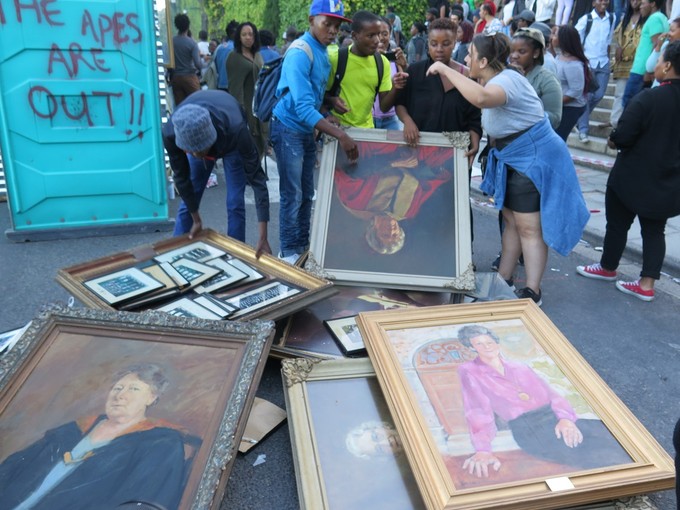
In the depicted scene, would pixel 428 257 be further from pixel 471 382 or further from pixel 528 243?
pixel 471 382

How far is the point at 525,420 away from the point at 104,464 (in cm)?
153

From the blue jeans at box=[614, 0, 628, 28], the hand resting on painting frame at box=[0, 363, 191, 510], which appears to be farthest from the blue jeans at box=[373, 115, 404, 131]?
the blue jeans at box=[614, 0, 628, 28]

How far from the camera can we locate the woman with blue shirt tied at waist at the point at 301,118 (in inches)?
135

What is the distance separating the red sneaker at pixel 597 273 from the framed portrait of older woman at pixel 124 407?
10.7 ft

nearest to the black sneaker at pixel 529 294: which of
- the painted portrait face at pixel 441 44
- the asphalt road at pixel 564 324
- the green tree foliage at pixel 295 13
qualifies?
the asphalt road at pixel 564 324

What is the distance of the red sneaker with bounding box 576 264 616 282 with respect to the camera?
172 inches

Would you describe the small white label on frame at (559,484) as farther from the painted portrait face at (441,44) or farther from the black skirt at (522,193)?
the painted portrait face at (441,44)

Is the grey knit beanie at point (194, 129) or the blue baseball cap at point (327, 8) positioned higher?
the blue baseball cap at point (327, 8)

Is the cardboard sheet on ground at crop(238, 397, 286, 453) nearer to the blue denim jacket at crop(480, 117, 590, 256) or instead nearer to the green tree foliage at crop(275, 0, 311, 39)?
the blue denim jacket at crop(480, 117, 590, 256)

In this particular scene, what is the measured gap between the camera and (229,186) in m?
3.83

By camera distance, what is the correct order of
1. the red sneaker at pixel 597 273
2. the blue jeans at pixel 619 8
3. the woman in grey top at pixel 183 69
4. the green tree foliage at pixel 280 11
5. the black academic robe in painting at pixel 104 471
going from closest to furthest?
the black academic robe in painting at pixel 104 471
the red sneaker at pixel 597 273
the woman in grey top at pixel 183 69
the blue jeans at pixel 619 8
the green tree foliage at pixel 280 11

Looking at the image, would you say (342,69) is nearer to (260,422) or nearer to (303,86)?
(303,86)

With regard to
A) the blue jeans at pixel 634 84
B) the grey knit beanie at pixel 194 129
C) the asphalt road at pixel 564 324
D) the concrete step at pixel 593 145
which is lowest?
the asphalt road at pixel 564 324

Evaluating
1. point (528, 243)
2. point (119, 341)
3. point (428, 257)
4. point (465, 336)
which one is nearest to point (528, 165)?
point (528, 243)
